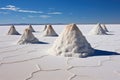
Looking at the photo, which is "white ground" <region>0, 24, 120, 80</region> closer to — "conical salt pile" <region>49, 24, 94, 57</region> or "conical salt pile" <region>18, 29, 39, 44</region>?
"conical salt pile" <region>49, 24, 94, 57</region>

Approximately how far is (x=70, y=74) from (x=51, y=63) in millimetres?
1229

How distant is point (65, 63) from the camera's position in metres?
6.34

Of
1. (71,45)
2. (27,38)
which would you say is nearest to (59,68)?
(71,45)

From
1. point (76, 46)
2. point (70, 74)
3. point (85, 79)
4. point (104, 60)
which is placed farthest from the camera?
point (76, 46)

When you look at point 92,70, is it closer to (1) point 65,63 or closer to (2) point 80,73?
(2) point 80,73

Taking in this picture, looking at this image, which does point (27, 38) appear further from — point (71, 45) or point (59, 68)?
point (59, 68)

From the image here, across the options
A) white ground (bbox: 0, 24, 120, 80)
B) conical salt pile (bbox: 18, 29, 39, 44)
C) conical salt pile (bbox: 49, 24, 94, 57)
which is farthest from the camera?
conical salt pile (bbox: 18, 29, 39, 44)

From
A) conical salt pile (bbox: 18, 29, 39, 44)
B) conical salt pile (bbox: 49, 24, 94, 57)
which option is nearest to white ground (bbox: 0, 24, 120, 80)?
conical salt pile (bbox: 49, 24, 94, 57)

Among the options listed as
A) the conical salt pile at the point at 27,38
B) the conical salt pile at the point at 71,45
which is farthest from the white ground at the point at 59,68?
the conical salt pile at the point at 27,38

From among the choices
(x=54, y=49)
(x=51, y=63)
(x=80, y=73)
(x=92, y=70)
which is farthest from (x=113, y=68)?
(x=54, y=49)

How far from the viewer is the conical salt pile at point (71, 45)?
23.8 ft

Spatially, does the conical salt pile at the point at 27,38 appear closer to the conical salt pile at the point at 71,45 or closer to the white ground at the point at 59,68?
the conical salt pile at the point at 71,45

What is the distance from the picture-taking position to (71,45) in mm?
7391

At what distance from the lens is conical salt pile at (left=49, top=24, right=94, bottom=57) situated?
286 inches
